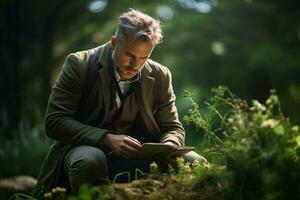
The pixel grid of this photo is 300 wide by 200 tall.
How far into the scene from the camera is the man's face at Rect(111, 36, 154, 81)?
4590 millimetres

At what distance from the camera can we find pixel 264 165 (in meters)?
3.63

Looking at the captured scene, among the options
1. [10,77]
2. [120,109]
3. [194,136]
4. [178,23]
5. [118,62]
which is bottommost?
[194,136]

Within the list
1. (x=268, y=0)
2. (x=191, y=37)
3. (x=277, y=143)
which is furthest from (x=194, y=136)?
(x=277, y=143)

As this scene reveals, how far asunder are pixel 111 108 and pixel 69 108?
292mm

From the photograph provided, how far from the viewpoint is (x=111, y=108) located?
4.80m

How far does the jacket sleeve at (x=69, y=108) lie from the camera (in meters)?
4.55

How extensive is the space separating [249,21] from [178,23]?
154 cm

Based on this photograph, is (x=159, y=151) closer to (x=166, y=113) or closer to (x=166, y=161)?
(x=166, y=161)

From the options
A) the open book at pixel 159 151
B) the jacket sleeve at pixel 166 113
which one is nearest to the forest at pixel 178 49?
the jacket sleeve at pixel 166 113

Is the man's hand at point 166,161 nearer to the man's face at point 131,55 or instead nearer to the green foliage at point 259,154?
the man's face at point 131,55

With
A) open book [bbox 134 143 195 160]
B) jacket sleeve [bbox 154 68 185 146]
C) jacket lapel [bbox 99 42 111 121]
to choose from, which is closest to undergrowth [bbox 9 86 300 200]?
open book [bbox 134 143 195 160]

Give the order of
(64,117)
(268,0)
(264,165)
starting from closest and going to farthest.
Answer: (264,165) → (64,117) → (268,0)

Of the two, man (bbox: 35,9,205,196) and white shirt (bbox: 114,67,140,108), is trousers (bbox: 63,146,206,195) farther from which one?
white shirt (bbox: 114,67,140,108)

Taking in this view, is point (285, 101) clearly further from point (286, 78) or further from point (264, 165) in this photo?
point (264, 165)
